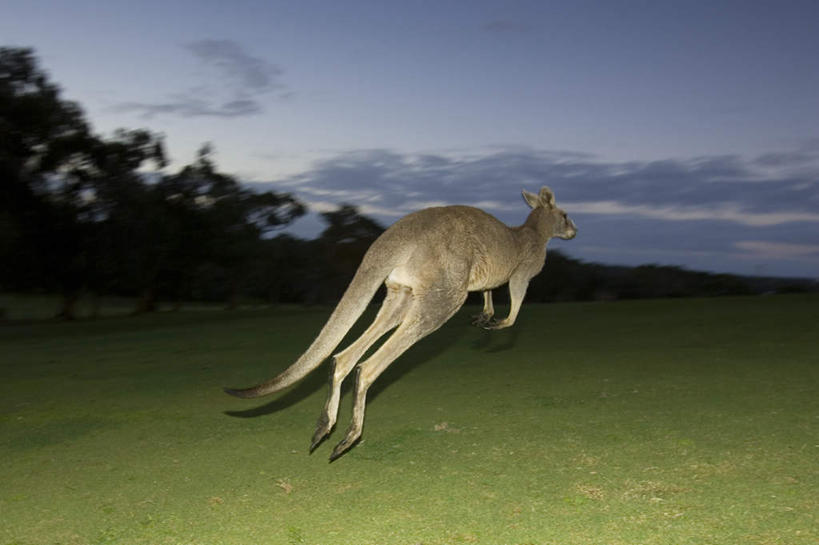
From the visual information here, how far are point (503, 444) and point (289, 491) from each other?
1.35m

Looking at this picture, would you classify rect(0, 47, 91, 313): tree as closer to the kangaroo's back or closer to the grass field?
the grass field

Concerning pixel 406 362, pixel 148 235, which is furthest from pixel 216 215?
pixel 406 362

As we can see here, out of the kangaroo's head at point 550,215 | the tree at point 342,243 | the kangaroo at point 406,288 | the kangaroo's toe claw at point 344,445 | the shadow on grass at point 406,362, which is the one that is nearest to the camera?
the kangaroo's toe claw at point 344,445

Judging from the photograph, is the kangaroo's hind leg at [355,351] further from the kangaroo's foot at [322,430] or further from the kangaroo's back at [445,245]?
the kangaroo's back at [445,245]

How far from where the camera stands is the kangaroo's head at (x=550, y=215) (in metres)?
6.46

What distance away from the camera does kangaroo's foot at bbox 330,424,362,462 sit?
421 cm

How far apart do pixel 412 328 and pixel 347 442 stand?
2.92 feet

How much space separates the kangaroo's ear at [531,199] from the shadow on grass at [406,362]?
199 centimetres

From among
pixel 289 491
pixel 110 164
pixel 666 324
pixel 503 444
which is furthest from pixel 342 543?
pixel 110 164

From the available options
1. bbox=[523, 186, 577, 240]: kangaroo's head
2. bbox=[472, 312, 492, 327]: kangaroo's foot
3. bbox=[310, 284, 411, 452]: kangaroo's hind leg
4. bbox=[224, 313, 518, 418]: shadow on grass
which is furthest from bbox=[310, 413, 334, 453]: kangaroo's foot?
bbox=[523, 186, 577, 240]: kangaroo's head

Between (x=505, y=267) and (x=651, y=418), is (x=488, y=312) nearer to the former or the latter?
(x=505, y=267)

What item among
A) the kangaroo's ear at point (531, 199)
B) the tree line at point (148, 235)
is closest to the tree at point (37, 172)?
the tree line at point (148, 235)

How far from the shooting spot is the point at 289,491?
12.7 ft

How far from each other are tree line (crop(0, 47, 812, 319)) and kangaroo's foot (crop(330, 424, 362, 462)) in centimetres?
1263
